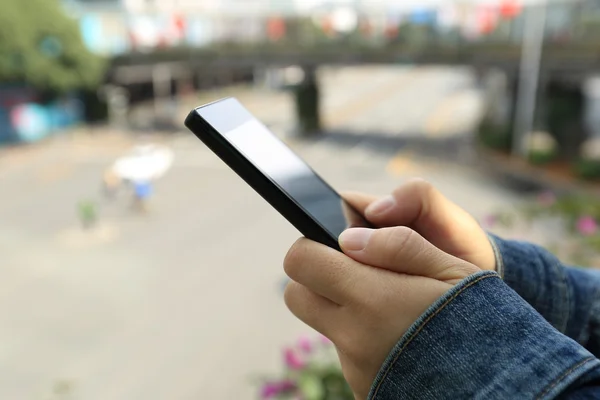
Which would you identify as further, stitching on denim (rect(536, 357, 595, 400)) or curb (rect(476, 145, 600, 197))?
curb (rect(476, 145, 600, 197))

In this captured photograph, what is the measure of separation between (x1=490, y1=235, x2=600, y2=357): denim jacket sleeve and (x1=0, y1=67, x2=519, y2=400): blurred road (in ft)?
3.54

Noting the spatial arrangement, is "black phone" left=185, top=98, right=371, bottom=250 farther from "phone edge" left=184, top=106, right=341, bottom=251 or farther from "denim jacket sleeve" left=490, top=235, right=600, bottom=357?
"denim jacket sleeve" left=490, top=235, right=600, bottom=357

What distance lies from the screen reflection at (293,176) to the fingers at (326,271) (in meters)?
Result: 0.10

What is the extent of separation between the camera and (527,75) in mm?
18219

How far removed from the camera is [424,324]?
97 centimetres

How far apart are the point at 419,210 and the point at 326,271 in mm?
649

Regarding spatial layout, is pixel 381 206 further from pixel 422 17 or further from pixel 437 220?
pixel 422 17

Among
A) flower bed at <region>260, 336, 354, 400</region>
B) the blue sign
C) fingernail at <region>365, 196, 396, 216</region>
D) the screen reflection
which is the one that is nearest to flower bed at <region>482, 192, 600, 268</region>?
flower bed at <region>260, 336, 354, 400</region>

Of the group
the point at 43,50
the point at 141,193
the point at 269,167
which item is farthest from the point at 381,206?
the point at 43,50

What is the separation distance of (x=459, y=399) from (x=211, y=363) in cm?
725

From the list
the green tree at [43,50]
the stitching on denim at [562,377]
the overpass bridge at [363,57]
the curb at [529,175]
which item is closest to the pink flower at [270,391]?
the stitching on denim at [562,377]

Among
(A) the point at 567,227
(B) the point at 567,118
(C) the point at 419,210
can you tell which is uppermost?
(C) the point at 419,210

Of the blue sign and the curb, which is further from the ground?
the blue sign

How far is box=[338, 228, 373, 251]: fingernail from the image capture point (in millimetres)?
1119
